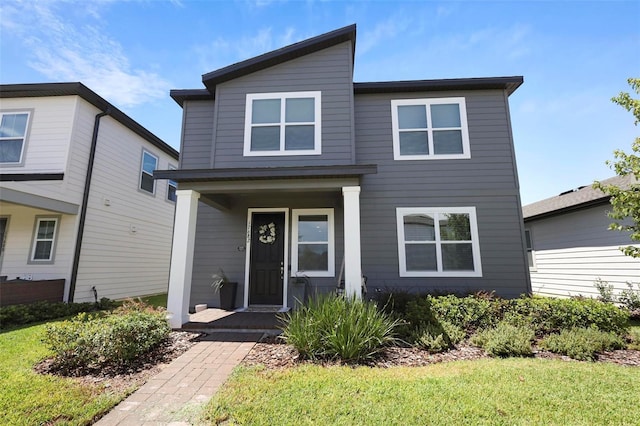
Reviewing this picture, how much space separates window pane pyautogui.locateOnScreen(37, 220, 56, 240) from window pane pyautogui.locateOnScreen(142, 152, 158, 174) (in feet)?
12.1

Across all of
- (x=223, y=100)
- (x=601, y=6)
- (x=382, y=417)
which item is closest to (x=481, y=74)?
(x=601, y=6)

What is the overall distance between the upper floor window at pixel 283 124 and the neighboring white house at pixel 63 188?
18.5 feet

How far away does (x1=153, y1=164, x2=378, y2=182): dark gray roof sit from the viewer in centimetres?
600

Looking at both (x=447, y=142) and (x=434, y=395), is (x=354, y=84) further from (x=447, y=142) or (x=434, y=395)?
(x=434, y=395)

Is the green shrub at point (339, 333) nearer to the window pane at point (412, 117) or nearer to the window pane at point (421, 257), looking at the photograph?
the window pane at point (421, 257)

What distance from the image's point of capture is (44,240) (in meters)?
8.66

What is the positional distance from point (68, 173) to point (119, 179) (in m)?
1.83

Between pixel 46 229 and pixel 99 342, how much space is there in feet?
23.2

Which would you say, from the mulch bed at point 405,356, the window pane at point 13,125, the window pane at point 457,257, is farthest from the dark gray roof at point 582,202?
the window pane at point 13,125

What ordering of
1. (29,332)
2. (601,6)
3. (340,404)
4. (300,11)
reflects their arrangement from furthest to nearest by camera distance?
(300,11), (601,6), (29,332), (340,404)

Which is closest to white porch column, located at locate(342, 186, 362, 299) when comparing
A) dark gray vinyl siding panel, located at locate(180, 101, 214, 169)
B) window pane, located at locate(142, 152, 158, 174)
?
dark gray vinyl siding panel, located at locate(180, 101, 214, 169)

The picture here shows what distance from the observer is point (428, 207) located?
7.55m

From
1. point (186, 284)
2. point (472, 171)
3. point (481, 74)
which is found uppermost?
point (481, 74)

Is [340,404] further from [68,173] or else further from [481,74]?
[68,173]
